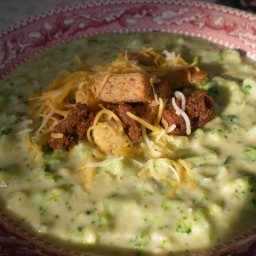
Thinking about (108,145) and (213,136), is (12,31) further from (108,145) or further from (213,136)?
(213,136)

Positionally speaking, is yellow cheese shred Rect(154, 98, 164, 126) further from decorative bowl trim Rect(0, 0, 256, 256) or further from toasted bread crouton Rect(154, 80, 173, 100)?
decorative bowl trim Rect(0, 0, 256, 256)

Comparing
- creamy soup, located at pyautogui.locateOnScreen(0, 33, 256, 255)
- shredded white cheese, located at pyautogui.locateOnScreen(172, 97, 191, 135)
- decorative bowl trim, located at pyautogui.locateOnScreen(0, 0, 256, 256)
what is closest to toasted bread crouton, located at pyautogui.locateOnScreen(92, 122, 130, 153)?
creamy soup, located at pyautogui.locateOnScreen(0, 33, 256, 255)

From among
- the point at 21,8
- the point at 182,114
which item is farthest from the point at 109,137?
the point at 21,8

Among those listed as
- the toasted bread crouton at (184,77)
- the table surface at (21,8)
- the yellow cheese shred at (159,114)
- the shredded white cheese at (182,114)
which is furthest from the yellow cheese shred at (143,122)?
the table surface at (21,8)

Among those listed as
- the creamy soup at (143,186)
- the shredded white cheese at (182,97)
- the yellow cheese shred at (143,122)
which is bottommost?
the creamy soup at (143,186)

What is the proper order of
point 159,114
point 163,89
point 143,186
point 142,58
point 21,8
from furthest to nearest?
point 21,8
point 142,58
point 163,89
point 159,114
point 143,186

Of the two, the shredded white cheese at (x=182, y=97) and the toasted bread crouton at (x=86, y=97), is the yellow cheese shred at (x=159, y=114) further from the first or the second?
the toasted bread crouton at (x=86, y=97)

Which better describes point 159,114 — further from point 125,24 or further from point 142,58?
point 125,24
